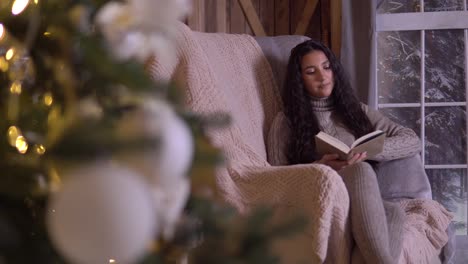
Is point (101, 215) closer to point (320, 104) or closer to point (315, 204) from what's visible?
point (315, 204)

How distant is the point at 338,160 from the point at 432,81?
54.0 inches

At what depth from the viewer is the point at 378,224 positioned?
1.85m

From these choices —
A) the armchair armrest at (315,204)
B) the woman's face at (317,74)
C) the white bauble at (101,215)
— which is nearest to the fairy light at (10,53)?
the white bauble at (101,215)

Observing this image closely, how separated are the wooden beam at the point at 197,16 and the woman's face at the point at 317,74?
1.86 ft

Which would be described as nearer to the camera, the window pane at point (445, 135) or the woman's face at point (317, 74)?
the woman's face at point (317, 74)

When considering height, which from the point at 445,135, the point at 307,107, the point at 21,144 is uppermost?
the point at 21,144

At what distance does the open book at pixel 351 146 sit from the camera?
235 centimetres

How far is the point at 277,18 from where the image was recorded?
372 cm

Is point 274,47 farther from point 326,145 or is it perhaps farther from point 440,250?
point 440,250

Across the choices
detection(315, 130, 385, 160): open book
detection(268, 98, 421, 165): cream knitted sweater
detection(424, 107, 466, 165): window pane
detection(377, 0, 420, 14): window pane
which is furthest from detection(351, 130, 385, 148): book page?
detection(377, 0, 420, 14): window pane

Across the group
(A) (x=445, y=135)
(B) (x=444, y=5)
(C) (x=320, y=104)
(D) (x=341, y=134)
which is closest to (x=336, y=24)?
(B) (x=444, y=5)

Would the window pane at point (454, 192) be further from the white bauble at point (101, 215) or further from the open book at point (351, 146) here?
the white bauble at point (101, 215)

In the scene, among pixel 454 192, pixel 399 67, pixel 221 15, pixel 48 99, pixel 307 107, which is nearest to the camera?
pixel 48 99

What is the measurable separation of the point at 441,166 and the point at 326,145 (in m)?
1.35
